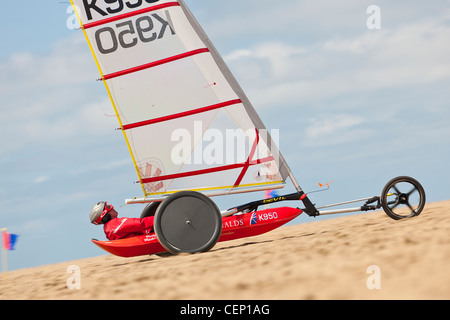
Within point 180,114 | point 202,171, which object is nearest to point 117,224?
point 202,171

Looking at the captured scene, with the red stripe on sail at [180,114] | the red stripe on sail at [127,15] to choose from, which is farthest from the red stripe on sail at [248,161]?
the red stripe on sail at [127,15]

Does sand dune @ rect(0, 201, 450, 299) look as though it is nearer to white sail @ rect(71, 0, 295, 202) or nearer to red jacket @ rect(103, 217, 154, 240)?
red jacket @ rect(103, 217, 154, 240)

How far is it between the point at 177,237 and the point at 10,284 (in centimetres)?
247

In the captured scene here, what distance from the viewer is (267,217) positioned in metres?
7.79

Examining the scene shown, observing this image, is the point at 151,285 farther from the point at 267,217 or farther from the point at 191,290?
A: the point at 267,217

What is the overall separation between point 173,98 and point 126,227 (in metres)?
1.82

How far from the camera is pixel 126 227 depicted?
303 inches

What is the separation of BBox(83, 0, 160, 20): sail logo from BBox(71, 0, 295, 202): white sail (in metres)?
0.01

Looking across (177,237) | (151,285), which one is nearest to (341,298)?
(151,285)

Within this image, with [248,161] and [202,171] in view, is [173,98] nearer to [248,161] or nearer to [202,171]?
[202,171]

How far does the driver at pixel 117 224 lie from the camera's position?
770 centimetres

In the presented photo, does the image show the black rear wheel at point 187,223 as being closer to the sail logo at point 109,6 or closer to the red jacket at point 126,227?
the red jacket at point 126,227
